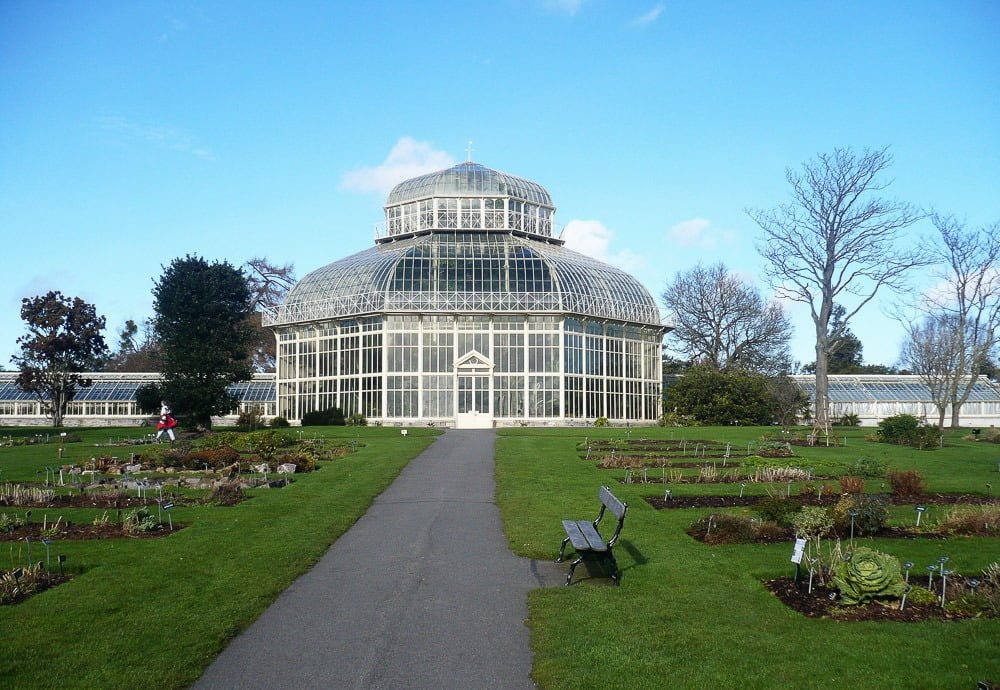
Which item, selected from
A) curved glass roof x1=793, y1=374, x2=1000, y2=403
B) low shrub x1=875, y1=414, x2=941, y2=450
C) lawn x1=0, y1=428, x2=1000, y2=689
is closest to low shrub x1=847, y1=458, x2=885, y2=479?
lawn x1=0, y1=428, x2=1000, y2=689

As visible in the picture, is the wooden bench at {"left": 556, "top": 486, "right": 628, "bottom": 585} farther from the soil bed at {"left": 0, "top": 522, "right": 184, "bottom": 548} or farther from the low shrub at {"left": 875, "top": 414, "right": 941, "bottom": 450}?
the low shrub at {"left": 875, "top": 414, "right": 941, "bottom": 450}

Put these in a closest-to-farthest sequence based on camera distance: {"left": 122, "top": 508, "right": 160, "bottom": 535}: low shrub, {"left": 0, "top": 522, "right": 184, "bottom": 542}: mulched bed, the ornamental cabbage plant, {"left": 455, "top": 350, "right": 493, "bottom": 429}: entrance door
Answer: the ornamental cabbage plant, {"left": 0, "top": 522, "right": 184, "bottom": 542}: mulched bed, {"left": 122, "top": 508, "right": 160, "bottom": 535}: low shrub, {"left": 455, "top": 350, "right": 493, "bottom": 429}: entrance door

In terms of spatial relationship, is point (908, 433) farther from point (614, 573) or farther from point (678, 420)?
point (614, 573)

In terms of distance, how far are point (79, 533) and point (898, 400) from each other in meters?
67.8

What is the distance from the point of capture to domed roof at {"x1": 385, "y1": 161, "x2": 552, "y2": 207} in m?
60.0

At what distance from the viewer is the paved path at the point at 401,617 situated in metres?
8.26

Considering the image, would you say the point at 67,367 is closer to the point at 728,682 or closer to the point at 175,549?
the point at 175,549

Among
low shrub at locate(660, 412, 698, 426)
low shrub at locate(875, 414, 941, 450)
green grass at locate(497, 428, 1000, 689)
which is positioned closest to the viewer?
green grass at locate(497, 428, 1000, 689)

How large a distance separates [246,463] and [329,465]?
89.4 inches

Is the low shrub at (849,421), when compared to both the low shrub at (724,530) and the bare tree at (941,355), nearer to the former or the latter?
the bare tree at (941,355)

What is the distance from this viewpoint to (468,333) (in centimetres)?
5431

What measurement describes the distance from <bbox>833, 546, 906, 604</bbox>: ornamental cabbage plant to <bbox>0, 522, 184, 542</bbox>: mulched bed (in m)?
9.95

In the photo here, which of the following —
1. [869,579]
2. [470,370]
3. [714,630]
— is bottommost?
[714,630]

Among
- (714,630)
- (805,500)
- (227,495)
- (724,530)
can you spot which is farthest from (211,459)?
(714,630)
